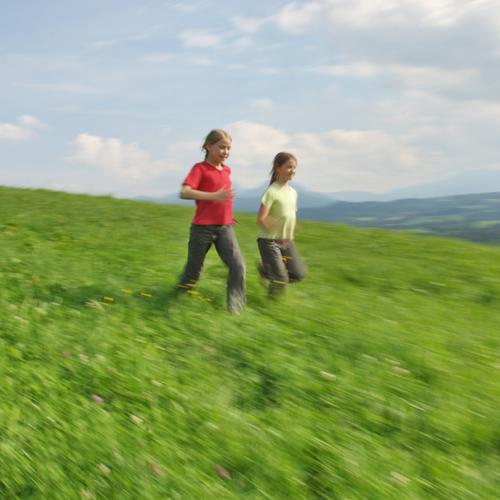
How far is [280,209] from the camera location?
7.37 metres

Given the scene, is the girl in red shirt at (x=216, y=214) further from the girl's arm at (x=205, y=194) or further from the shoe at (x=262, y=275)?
the shoe at (x=262, y=275)

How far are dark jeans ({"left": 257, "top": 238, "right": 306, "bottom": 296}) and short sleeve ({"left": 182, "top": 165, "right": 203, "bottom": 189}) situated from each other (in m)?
1.22

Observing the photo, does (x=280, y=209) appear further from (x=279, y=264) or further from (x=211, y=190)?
(x=211, y=190)

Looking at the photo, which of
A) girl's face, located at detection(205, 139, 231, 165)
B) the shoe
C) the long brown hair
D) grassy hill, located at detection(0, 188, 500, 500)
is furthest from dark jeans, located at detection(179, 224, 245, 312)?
the long brown hair

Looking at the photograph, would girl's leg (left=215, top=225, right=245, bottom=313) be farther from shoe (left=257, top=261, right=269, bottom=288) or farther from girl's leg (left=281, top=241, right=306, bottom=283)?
girl's leg (left=281, top=241, right=306, bottom=283)

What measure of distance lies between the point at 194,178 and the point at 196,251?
948 mm

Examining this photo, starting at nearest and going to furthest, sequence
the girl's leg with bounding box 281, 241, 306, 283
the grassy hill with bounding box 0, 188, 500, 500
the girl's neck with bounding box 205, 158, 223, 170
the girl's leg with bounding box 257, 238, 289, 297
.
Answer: the grassy hill with bounding box 0, 188, 500, 500 → the girl's neck with bounding box 205, 158, 223, 170 → the girl's leg with bounding box 257, 238, 289, 297 → the girl's leg with bounding box 281, 241, 306, 283

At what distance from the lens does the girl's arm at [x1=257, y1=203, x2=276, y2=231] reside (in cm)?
730

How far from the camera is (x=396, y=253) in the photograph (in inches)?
534

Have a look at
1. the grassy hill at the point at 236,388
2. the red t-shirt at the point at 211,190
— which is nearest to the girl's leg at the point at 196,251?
the red t-shirt at the point at 211,190

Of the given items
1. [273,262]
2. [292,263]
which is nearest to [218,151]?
[273,262]

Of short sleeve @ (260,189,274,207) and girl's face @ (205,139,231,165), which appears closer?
girl's face @ (205,139,231,165)

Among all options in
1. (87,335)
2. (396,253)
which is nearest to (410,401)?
(87,335)

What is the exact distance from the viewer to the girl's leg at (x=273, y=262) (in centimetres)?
745
